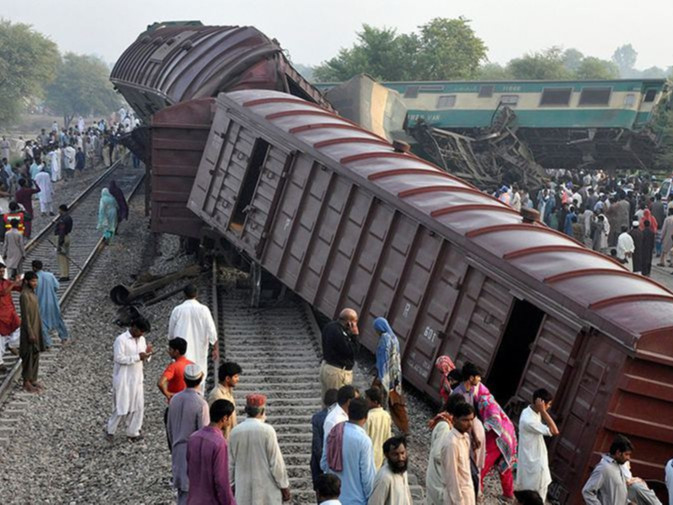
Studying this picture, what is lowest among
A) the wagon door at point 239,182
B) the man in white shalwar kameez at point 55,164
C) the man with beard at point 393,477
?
the man in white shalwar kameez at point 55,164

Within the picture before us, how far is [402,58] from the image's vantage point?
54125mm

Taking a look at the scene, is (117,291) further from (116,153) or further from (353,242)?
(116,153)

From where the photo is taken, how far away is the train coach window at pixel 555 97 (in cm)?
3494

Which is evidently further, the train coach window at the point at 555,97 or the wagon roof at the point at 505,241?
the train coach window at the point at 555,97

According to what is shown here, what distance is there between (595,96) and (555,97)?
1.52m

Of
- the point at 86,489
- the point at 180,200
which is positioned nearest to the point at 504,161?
the point at 180,200

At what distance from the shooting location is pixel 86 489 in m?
9.14

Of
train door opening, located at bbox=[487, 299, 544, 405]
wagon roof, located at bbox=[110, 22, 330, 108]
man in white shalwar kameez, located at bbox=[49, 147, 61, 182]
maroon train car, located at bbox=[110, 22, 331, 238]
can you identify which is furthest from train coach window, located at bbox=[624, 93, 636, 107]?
train door opening, located at bbox=[487, 299, 544, 405]

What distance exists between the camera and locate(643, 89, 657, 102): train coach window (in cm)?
3369

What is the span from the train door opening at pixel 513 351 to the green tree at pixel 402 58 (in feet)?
139

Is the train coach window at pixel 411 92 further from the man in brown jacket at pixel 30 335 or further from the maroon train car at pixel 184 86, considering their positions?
the man in brown jacket at pixel 30 335

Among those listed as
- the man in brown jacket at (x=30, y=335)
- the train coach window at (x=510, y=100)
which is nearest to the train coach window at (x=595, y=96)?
the train coach window at (x=510, y=100)

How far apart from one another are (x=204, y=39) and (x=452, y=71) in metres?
34.4

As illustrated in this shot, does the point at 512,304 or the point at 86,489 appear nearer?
the point at 86,489
